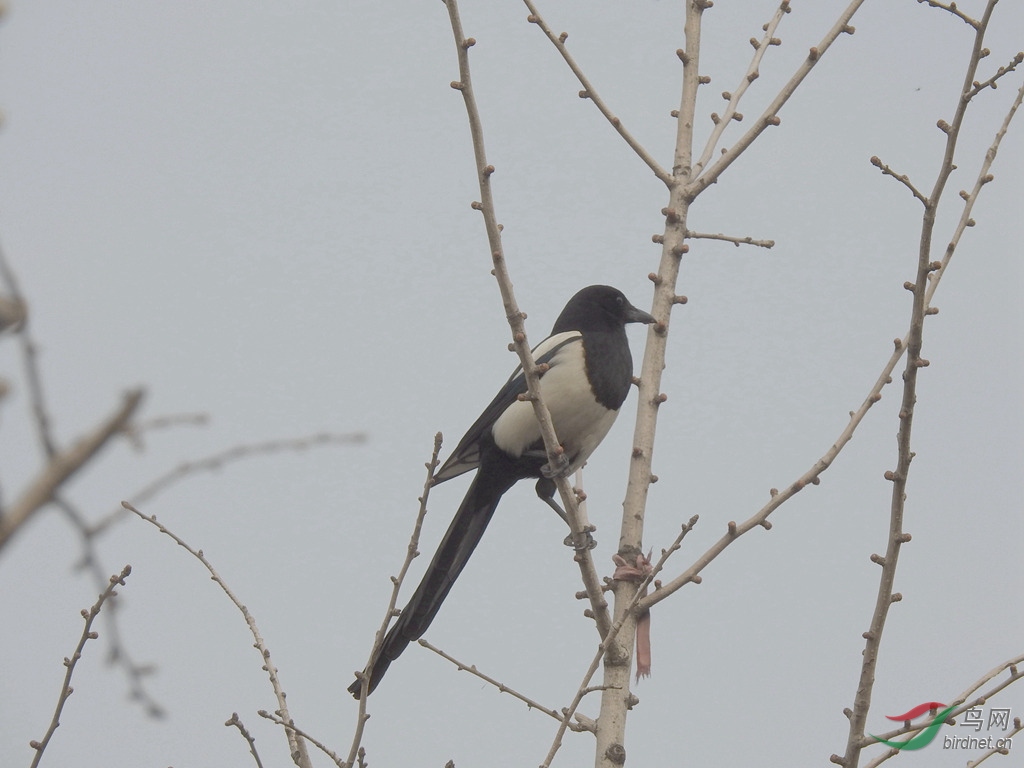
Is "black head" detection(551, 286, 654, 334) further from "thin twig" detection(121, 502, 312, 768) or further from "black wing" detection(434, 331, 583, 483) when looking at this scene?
"thin twig" detection(121, 502, 312, 768)

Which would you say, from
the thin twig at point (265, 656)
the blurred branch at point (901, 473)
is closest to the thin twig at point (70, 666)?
the thin twig at point (265, 656)

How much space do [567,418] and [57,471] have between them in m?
3.61

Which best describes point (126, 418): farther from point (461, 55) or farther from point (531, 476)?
point (531, 476)

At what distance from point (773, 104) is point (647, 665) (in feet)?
5.35

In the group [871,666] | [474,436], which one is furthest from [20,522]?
[474,436]

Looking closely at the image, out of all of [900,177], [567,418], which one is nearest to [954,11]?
[900,177]

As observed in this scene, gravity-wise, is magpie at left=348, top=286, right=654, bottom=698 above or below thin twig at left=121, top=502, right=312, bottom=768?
above

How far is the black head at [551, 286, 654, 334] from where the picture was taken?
4.77m

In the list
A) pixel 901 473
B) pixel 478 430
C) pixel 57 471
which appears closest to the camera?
pixel 57 471

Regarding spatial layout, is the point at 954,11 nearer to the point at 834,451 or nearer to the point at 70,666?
the point at 834,451

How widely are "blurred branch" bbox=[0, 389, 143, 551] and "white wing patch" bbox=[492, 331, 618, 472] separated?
3.49m

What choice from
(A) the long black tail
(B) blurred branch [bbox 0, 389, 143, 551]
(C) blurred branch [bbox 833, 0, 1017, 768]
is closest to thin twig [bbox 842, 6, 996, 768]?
(C) blurred branch [bbox 833, 0, 1017, 768]

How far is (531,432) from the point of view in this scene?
13.8 ft

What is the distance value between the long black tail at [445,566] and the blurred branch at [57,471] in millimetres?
2810
